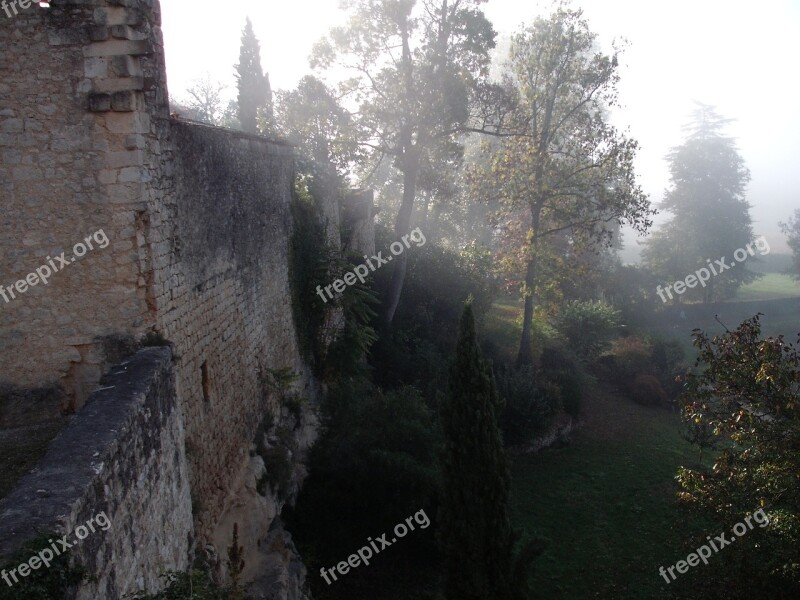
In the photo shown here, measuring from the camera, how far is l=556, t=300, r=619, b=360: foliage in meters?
21.8

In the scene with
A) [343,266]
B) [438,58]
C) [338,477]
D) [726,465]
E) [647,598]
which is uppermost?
[438,58]

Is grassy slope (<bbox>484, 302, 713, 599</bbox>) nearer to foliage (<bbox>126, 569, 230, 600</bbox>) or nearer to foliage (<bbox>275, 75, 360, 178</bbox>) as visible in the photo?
foliage (<bbox>126, 569, 230, 600</bbox>)

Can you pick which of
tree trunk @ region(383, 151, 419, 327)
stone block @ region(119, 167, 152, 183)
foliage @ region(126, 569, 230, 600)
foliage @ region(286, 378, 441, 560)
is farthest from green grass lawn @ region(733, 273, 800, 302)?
foliage @ region(126, 569, 230, 600)

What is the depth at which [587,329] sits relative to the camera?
72.2 feet

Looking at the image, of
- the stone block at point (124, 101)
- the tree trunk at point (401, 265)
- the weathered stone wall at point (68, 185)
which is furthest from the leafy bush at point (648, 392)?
the stone block at point (124, 101)

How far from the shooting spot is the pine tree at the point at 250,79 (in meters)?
Result: 29.4

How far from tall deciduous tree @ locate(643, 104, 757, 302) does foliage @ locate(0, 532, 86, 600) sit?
118 ft

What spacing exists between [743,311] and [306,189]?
33.4m

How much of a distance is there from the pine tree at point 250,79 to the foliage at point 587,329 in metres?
17.2

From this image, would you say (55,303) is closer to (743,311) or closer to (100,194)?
(100,194)

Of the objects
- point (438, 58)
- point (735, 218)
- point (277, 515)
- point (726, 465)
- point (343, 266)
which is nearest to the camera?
point (726, 465)

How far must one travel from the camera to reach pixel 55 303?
4938 millimetres

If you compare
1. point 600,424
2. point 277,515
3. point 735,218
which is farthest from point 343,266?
point 735,218

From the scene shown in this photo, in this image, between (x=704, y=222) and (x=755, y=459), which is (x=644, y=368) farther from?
(x=704, y=222)
